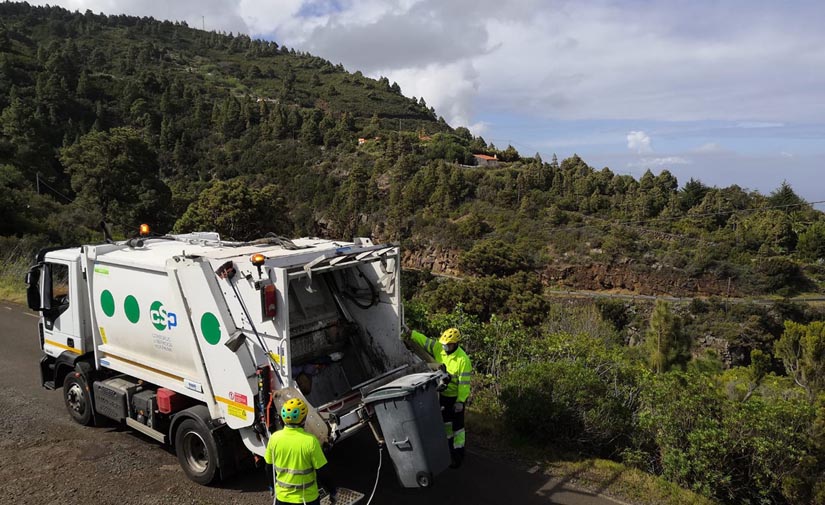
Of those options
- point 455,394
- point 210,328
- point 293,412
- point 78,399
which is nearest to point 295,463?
point 293,412

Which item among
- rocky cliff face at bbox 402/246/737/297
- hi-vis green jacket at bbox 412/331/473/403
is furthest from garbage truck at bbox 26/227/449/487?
rocky cliff face at bbox 402/246/737/297

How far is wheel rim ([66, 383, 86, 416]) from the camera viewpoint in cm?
737

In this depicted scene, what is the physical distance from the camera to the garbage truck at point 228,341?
5.18m

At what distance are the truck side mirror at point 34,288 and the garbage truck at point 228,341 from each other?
0.05ft

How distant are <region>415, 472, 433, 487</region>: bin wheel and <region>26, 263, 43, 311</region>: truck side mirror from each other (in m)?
5.86

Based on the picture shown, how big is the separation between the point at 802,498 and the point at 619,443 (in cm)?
193

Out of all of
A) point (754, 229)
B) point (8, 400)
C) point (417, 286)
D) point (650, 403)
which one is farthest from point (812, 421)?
point (754, 229)

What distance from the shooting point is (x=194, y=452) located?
607 centimetres

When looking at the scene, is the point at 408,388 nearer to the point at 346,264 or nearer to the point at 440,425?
the point at 440,425

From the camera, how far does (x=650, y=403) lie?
6.72 meters

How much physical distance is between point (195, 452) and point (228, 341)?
1704mm

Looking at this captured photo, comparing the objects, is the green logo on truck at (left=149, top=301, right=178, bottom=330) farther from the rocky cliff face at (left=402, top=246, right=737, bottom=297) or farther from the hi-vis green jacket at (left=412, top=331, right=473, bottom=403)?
the rocky cliff face at (left=402, top=246, right=737, bottom=297)

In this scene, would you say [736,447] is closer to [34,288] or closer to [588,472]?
[588,472]

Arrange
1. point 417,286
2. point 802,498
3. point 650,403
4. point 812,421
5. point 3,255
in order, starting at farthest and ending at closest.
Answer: point 417,286
point 3,255
point 650,403
point 812,421
point 802,498
